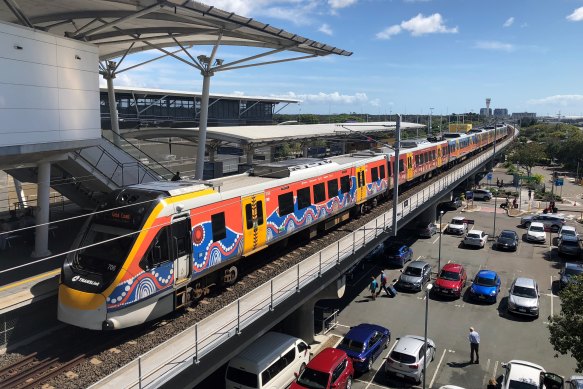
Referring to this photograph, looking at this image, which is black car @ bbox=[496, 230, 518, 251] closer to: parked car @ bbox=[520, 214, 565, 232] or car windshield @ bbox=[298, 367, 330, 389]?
parked car @ bbox=[520, 214, 565, 232]

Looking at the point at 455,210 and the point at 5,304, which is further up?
the point at 5,304

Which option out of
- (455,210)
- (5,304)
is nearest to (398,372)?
(5,304)

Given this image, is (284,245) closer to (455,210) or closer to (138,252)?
(138,252)

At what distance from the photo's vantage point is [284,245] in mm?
17609

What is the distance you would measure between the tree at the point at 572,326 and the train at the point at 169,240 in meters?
9.33

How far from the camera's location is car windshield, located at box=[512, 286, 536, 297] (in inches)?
871

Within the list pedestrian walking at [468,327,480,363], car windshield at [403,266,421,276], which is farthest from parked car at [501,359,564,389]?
car windshield at [403,266,421,276]

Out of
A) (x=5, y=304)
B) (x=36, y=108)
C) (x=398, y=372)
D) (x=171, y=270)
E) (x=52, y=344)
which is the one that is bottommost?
(x=398, y=372)

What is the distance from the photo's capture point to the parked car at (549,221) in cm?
4006

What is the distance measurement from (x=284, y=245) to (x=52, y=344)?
9.10 meters

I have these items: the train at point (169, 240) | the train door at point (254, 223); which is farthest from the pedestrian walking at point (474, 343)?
the train door at point (254, 223)

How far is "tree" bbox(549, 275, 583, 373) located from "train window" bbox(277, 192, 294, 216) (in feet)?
31.1

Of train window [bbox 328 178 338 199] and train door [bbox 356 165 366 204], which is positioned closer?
train window [bbox 328 178 338 199]

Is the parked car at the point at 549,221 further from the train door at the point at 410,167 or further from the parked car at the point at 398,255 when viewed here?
the parked car at the point at 398,255
